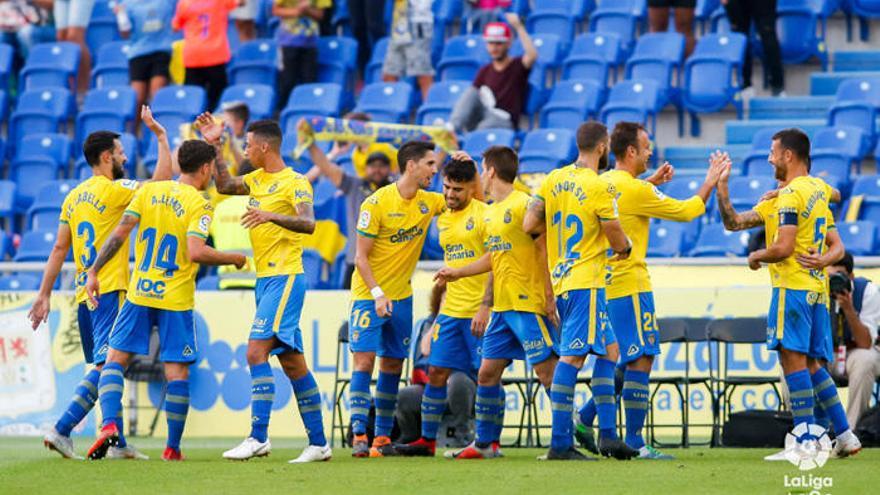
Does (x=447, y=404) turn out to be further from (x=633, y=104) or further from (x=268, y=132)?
(x=633, y=104)

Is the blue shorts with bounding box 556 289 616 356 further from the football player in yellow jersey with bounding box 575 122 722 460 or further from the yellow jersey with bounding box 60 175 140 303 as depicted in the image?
the yellow jersey with bounding box 60 175 140 303

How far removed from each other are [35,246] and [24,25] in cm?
581

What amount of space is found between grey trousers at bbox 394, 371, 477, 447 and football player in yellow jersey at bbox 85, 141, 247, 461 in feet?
7.64

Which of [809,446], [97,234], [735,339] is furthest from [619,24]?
[809,446]

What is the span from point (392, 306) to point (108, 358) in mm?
2158

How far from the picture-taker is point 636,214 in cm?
1230

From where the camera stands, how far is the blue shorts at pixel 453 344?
12875 mm

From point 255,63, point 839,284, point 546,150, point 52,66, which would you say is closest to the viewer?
point 839,284

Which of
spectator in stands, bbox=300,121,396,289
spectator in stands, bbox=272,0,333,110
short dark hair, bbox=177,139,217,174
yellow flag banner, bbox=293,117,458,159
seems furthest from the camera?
spectator in stands, bbox=272,0,333,110

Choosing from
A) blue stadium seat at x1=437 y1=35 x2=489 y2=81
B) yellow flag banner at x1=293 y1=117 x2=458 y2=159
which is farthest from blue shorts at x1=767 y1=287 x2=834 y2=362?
blue stadium seat at x1=437 y1=35 x2=489 y2=81

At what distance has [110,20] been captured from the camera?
25219 mm

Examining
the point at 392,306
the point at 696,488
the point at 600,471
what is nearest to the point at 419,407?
the point at 392,306

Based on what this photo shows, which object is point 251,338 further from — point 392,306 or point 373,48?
point 373,48

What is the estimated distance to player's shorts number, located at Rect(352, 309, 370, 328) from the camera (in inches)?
513
